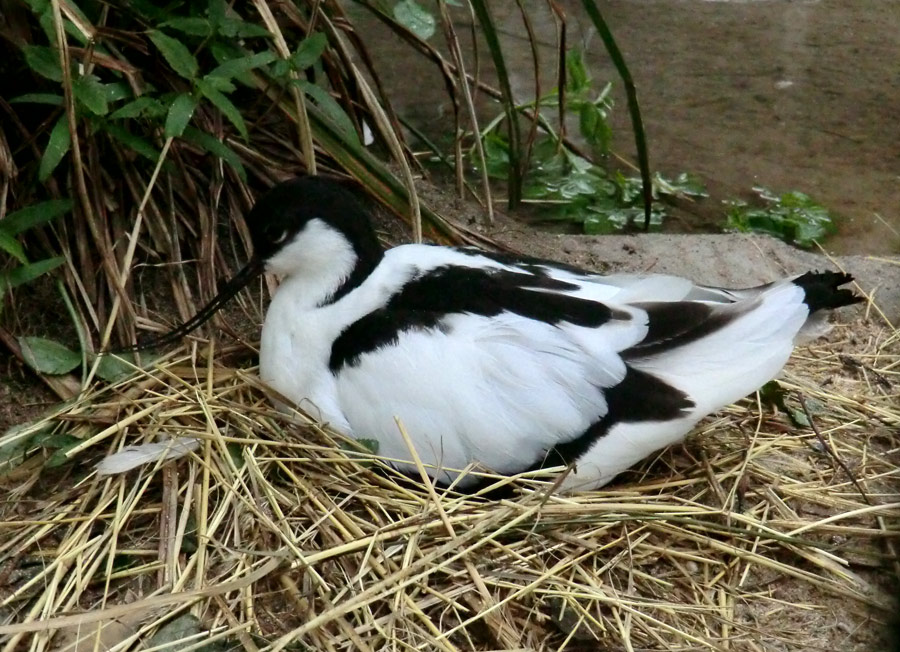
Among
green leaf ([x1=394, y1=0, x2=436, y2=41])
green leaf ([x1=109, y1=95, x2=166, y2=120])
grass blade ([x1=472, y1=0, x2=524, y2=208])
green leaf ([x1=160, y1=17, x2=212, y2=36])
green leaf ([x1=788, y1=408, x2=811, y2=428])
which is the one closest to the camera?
green leaf ([x1=109, y1=95, x2=166, y2=120])

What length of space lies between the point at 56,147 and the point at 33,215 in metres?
0.20

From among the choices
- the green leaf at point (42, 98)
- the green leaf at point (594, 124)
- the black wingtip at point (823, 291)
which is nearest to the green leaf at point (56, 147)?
the green leaf at point (42, 98)

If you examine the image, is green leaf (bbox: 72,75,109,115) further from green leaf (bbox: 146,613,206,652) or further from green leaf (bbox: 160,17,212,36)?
green leaf (bbox: 146,613,206,652)

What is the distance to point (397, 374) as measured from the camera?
2.40 metres

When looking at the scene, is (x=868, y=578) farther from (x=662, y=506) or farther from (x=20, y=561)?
(x=20, y=561)

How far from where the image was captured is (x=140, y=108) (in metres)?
2.48

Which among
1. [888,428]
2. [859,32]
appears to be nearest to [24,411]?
[888,428]

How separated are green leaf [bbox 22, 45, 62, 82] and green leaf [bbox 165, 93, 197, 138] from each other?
26cm

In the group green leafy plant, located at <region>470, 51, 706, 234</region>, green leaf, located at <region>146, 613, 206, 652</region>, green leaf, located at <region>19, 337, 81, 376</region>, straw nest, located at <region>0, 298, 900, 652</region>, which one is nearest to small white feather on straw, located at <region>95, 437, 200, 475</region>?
straw nest, located at <region>0, 298, 900, 652</region>

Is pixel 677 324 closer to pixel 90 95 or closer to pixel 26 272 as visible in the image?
pixel 90 95

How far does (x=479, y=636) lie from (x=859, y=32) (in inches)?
187

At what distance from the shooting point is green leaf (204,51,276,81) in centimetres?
255

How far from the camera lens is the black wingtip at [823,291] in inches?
99.3

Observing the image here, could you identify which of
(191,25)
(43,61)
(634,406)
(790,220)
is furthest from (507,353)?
(790,220)
